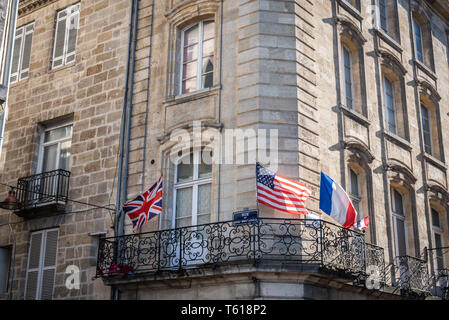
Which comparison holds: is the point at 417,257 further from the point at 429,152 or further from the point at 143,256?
the point at 143,256

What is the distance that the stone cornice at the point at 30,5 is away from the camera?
20.7 metres

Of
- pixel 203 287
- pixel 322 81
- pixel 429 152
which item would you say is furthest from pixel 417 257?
pixel 203 287

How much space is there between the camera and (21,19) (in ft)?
69.8

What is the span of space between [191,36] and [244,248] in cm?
617

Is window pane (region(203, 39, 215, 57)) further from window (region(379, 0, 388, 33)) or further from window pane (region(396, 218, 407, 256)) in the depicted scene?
window pane (region(396, 218, 407, 256))

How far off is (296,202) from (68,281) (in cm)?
626

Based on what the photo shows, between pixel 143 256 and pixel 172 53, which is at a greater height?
pixel 172 53

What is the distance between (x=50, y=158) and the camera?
1880 cm

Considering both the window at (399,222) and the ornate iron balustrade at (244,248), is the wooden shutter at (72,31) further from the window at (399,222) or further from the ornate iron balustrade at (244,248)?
the window at (399,222)

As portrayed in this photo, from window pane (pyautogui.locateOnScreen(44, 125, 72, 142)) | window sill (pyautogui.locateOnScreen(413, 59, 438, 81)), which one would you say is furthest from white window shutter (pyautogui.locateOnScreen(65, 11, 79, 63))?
window sill (pyautogui.locateOnScreen(413, 59, 438, 81))

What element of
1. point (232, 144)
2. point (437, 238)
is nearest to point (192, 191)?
point (232, 144)

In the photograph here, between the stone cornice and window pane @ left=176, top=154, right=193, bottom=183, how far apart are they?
762 cm
